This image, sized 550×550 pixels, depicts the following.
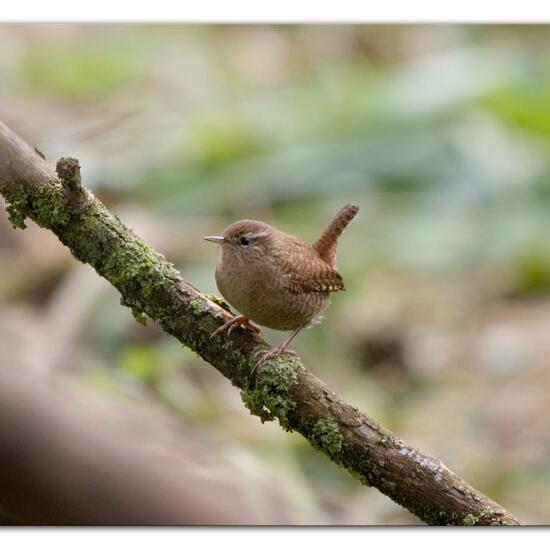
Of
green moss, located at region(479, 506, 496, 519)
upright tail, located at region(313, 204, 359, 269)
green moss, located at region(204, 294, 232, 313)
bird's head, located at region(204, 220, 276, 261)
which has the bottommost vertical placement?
green moss, located at region(479, 506, 496, 519)

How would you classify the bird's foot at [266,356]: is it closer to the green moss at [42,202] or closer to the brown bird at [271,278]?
the brown bird at [271,278]

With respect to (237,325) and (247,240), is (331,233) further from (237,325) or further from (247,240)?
(237,325)

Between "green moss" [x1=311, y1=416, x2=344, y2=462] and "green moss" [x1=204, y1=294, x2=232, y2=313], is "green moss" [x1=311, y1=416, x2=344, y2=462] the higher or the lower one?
the lower one

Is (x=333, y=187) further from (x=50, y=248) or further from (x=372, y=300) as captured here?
(x=50, y=248)

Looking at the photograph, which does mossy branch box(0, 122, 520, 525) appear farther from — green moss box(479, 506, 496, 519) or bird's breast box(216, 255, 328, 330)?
bird's breast box(216, 255, 328, 330)

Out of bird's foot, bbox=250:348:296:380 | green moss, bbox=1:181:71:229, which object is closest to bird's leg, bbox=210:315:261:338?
bird's foot, bbox=250:348:296:380
